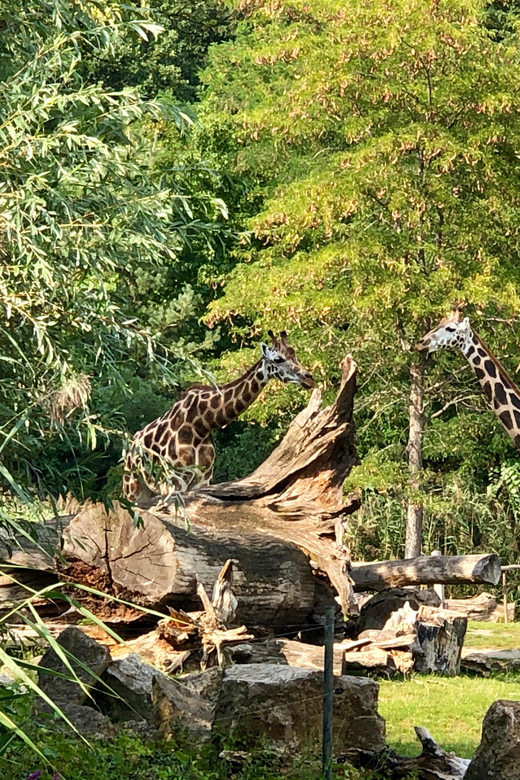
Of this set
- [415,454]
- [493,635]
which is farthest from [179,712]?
[415,454]

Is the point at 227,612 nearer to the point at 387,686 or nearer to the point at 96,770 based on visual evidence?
the point at 387,686

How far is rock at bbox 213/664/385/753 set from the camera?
22.4ft

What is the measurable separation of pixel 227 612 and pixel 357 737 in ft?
10.9

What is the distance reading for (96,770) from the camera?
5.60m

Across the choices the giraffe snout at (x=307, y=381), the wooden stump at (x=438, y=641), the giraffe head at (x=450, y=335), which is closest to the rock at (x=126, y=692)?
the wooden stump at (x=438, y=641)

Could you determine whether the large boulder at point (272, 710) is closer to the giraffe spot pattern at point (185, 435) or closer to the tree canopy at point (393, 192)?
the giraffe spot pattern at point (185, 435)

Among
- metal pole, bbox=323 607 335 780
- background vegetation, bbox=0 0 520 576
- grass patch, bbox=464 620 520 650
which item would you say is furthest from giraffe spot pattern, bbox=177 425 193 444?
metal pole, bbox=323 607 335 780

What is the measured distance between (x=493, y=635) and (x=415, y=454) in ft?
13.9

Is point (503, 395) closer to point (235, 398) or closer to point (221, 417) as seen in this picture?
point (235, 398)

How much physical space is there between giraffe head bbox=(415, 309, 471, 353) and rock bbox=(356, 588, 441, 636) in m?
3.46

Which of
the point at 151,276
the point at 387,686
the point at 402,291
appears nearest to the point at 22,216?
the point at 387,686

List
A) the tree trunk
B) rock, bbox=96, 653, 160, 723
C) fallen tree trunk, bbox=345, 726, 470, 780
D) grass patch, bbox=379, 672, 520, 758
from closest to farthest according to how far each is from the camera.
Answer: fallen tree trunk, bbox=345, 726, 470, 780
rock, bbox=96, 653, 160, 723
grass patch, bbox=379, 672, 520, 758
the tree trunk

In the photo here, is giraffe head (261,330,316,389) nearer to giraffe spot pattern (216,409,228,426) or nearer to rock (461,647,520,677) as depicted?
giraffe spot pattern (216,409,228,426)

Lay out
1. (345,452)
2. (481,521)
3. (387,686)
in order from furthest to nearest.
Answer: (481,521)
(345,452)
(387,686)
